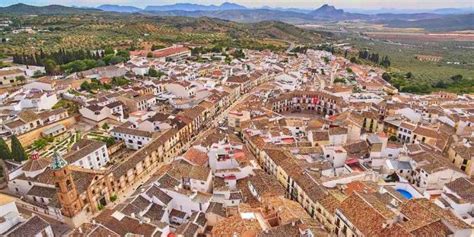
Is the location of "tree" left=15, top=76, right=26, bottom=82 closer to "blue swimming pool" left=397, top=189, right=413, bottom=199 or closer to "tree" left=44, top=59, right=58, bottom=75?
"tree" left=44, top=59, right=58, bottom=75

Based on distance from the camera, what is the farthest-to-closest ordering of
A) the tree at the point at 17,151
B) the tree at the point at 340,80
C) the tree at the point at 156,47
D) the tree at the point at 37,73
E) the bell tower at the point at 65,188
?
1. the tree at the point at 156,47
2. the tree at the point at 340,80
3. the tree at the point at 37,73
4. the tree at the point at 17,151
5. the bell tower at the point at 65,188

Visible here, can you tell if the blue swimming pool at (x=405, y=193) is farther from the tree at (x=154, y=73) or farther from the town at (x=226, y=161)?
the tree at (x=154, y=73)

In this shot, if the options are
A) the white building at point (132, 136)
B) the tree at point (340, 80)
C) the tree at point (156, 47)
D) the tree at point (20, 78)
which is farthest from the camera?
the tree at point (156, 47)

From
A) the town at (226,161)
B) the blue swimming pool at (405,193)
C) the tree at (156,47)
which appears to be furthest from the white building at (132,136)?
the tree at (156,47)

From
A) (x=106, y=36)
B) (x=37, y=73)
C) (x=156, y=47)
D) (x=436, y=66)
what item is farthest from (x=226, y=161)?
(x=436, y=66)

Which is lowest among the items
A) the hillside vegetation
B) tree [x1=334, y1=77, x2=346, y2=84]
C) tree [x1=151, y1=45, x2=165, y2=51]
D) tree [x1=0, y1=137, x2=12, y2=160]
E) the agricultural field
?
the agricultural field

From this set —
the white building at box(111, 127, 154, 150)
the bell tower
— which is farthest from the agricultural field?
the bell tower

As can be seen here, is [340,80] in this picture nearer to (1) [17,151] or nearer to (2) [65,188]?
(2) [65,188]
